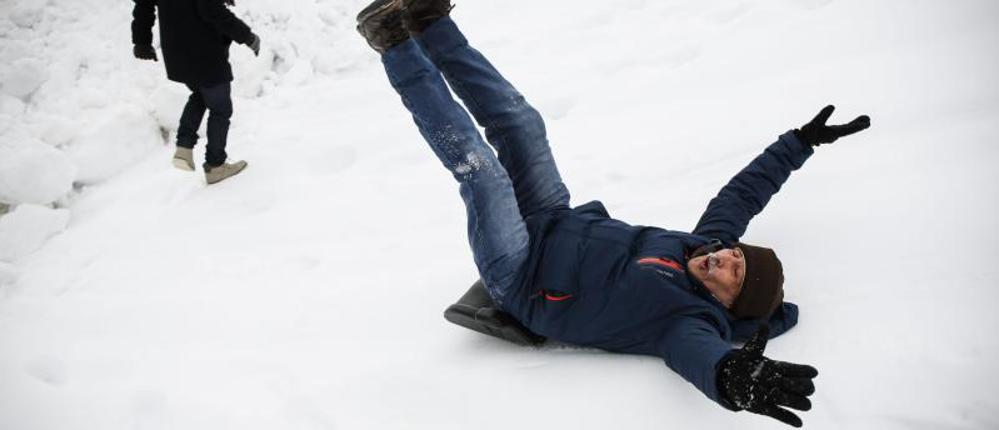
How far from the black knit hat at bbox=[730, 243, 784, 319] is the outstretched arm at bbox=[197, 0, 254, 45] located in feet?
9.55

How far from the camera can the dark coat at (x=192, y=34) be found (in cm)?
303

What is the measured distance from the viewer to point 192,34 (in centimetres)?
306

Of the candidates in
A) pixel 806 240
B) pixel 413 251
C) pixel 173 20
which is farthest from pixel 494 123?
pixel 173 20

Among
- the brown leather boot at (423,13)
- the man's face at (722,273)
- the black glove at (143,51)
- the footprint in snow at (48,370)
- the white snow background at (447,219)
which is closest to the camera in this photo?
the white snow background at (447,219)

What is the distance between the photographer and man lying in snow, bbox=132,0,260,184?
3.04 m

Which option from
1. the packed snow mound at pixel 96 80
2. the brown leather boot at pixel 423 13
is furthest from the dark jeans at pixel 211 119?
the brown leather boot at pixel 423 13

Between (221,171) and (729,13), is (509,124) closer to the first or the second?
(221,171)

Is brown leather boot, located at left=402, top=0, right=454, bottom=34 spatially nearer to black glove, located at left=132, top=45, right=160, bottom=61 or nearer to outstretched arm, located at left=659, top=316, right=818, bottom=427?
outstretched arm, located at left=659, top=316, right=818, bottom=427

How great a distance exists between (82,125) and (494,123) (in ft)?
10.8

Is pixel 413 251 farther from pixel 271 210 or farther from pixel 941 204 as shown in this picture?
pixel 941 204

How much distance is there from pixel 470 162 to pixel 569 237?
44cm

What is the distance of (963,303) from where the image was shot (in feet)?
4.95

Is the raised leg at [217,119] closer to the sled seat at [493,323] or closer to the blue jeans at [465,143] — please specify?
the blue jeans at [465,143]

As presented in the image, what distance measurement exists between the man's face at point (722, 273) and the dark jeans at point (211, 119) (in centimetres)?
289
